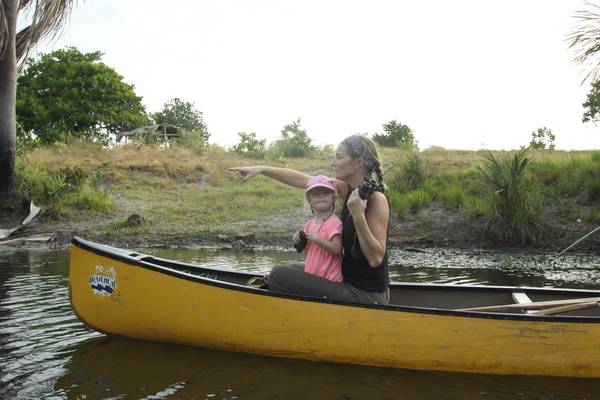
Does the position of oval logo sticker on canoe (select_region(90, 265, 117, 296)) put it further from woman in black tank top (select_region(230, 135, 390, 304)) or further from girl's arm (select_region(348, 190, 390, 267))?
girl's arm (select_region(348, 190, 390, 267))

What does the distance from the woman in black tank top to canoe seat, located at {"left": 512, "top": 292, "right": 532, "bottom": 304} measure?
139 cm

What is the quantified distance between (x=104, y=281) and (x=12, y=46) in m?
9.32

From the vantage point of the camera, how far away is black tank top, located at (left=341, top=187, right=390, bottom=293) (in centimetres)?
415

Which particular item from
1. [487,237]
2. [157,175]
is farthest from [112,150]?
[487,237]

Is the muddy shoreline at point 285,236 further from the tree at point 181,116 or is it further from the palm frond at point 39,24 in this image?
the tree at point 181,116

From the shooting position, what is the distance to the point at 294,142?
26875 millimetres

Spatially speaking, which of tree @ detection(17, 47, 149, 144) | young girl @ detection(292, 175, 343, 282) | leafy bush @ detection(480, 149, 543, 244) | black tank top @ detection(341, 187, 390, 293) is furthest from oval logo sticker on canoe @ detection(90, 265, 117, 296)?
tree @ detection(17, 47, 149, 144)

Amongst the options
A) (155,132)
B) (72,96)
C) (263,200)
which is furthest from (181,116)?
(263,200)

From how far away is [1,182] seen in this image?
504 inches

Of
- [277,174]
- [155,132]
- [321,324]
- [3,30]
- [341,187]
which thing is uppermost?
[3,30]

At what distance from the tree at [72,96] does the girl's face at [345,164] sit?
36233 mm

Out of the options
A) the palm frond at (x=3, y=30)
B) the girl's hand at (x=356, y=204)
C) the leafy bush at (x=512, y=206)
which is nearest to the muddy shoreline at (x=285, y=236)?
the leafy bush at (x=512, y=206)

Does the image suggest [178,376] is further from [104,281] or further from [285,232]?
[285,232]

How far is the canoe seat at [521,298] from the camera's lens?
5020 millimetres
